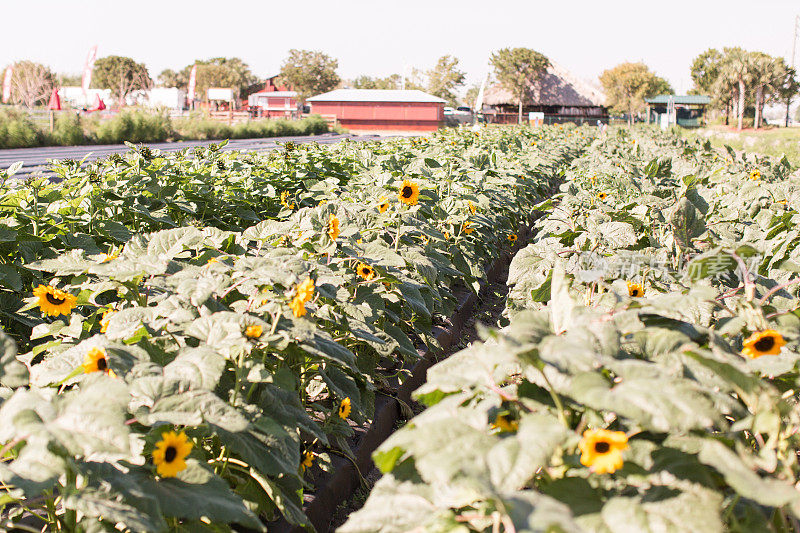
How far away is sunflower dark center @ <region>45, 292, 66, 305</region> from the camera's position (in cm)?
230

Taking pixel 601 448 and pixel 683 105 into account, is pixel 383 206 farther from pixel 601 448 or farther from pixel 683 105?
pixel 683 105

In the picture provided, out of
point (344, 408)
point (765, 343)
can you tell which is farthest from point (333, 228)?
point (765, 343)

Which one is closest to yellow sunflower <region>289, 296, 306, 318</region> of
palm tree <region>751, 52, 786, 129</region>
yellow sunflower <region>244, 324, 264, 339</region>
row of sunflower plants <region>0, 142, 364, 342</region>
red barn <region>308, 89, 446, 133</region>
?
yellow sunflower <region>244, 324, 264, 339</region>

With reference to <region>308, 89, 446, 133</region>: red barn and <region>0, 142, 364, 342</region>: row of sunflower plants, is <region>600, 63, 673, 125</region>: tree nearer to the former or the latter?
<region>308, 89, 446, 133</region>: red barn

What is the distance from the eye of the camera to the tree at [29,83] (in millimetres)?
45500

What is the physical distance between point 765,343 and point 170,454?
1299 millimetres

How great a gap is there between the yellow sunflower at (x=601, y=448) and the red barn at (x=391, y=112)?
140 feet

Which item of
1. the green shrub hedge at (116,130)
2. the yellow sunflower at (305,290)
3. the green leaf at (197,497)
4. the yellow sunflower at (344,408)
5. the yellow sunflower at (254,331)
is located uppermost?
the green shrub hedge at (116,130)

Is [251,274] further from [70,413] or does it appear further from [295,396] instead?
[70,413]

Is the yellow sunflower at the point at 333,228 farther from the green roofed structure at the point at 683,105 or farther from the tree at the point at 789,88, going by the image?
the green roofed structure at the point at 683,105

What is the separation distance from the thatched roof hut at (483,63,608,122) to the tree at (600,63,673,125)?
37.3 feet

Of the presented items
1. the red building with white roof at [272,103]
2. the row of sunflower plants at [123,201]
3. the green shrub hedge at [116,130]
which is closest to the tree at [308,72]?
the red building with white roof at [272,103]

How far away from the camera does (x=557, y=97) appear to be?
186ft

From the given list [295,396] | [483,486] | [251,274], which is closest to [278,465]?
[295,396]
